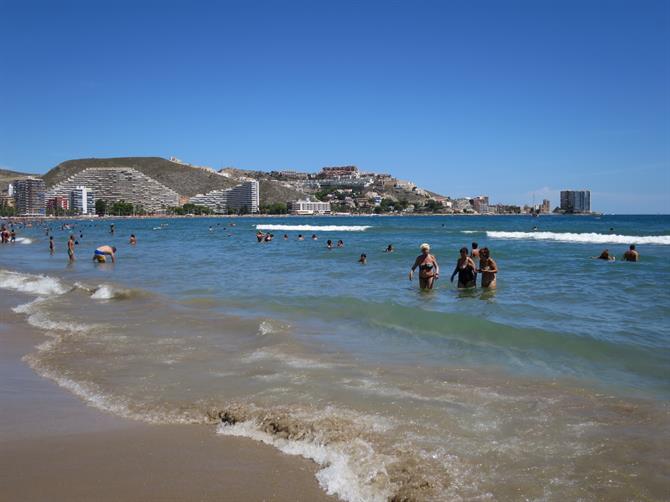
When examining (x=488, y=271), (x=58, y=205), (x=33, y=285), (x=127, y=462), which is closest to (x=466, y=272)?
(x=488, y=271)

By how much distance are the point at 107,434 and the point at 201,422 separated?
0.77 metres

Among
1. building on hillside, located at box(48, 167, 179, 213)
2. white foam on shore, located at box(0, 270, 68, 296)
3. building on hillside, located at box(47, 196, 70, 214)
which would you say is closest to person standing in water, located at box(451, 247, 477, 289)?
white foam on shore, located at box(0, 270, 68, 296)

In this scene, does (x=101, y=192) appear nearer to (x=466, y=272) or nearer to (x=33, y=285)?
(x=33, y=285)

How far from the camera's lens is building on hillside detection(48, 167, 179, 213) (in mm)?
190000

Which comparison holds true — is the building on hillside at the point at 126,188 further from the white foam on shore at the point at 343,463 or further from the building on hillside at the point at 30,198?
the white foam on shore at the point at 343,463

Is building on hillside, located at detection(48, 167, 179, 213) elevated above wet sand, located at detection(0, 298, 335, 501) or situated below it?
above

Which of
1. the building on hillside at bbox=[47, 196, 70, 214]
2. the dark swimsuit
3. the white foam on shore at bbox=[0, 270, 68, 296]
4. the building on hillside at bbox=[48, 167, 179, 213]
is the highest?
the building on hillside at bbox=[48, 167, 179, 213]

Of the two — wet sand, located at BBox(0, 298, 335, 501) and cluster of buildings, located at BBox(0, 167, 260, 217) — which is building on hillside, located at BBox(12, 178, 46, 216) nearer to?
cluster of buildings, located at BBox(0, 167, 260, 217)

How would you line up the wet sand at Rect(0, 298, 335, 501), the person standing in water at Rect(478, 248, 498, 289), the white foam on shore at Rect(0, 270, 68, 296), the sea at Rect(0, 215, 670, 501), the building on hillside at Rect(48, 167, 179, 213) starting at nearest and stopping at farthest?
the wet sand at Rect(0, 298, 335, 501) < the sea at Rect(0, 215, 670, 501) < the person standing in water at Rect(478, 248, 498, 289) < the white foam on shore at Rect(0, 270, 68, 296) < the building on hillside at Rect(48, 167, 179, 213)

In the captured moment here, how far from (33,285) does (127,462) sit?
13.5 meters

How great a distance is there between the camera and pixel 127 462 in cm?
397

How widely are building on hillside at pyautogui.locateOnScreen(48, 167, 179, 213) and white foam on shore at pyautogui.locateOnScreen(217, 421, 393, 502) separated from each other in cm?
19332

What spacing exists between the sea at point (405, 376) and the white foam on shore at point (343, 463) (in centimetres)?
1

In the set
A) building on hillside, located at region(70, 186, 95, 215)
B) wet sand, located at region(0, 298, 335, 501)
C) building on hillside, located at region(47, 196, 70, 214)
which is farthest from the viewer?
building on hillside, located at region(70, 186, 95, 215)
